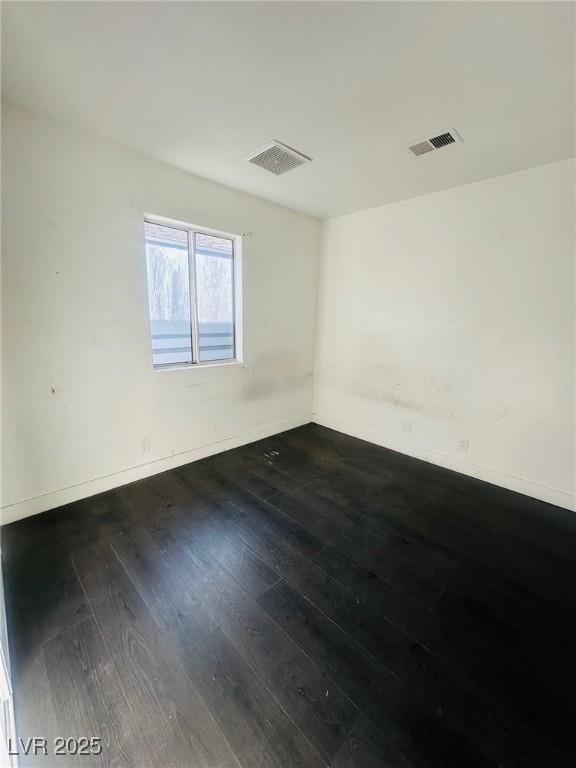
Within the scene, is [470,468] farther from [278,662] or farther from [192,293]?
[192,293]

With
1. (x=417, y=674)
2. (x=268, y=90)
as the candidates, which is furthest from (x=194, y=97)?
(x=417, y=674)

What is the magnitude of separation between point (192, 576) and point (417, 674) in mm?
1163

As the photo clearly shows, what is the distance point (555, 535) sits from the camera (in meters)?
2.14

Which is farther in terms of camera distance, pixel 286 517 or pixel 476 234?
pixel 476 234

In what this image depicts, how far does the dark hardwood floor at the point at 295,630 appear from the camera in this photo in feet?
3.50

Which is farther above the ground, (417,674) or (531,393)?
(531,393)

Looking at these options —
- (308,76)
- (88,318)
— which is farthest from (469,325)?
(88,318)

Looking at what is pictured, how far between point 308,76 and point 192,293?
179 cm

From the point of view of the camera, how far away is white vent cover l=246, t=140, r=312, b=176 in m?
2.12

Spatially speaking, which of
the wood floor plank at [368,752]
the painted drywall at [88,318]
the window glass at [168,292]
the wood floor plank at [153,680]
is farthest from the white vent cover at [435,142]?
the wood floor plank at [153,680]

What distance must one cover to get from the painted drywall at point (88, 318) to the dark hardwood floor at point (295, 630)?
0.38 meters

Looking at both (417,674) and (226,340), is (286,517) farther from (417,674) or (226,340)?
(226,340)

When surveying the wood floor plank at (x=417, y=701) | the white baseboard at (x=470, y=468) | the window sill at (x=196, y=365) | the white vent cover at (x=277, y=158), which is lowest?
the wood floor plank at (x=417, y=701)

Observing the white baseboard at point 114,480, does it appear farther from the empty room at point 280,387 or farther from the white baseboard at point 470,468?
the white baseboard at point 470,468
